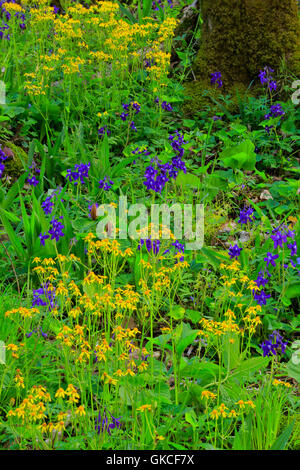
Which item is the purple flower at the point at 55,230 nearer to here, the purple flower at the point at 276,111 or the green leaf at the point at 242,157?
the green leaf at the point at 242,157

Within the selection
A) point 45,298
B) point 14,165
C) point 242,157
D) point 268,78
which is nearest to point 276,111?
point 268,78

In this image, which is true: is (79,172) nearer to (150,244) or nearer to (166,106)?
(150,244)

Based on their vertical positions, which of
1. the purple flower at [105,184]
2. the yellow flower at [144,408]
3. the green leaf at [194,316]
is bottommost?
the yellow flower at [144,408]

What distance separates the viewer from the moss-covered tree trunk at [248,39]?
16.7 ft

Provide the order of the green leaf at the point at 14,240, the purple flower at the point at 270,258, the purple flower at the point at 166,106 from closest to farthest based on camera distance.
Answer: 1. the purple flower at the point at 270,258
2. the green leaf at the point at 14,240
3. the purple flower at the point at 166,106

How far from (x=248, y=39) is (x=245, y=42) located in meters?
0.04

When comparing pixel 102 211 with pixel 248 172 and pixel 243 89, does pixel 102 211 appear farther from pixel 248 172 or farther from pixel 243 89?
pixel 243 89

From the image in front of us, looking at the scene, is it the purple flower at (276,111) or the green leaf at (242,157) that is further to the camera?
the purple flower at (276,111)

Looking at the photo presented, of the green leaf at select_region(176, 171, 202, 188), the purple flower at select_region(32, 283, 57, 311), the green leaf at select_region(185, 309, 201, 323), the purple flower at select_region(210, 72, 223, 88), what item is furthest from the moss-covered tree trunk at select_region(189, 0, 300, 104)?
the purple flower at select_region(32, 283, 57, 311)

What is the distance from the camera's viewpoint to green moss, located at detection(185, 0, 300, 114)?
5.08 m

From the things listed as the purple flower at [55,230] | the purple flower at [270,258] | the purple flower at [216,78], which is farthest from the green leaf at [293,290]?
the purple flower at [216,78]

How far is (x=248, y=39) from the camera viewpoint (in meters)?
5.14
